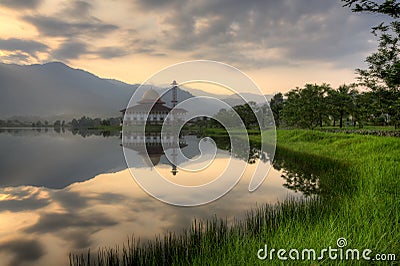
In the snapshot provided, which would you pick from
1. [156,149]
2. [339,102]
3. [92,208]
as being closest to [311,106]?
[339,102]

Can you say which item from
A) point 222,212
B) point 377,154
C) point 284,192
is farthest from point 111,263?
point 377,154

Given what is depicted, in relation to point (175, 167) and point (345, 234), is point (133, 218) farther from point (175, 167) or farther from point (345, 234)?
point (175, 167)

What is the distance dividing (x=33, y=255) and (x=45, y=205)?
17.9 feet

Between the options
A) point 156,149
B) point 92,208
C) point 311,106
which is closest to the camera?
point 92,208

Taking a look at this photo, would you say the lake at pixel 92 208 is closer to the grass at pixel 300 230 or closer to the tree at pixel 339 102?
the grass at pixel 300 230

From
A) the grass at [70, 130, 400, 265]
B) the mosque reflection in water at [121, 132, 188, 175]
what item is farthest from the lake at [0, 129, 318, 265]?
the mosque reflection in water at [121, 132, 188, 175]

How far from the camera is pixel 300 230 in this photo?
19.6 ft

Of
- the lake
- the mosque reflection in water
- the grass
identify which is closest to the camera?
the grass

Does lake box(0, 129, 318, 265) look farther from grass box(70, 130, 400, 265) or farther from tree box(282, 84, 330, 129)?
tree box(282, 84, 330, 129)

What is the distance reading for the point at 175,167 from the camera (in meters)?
21.3

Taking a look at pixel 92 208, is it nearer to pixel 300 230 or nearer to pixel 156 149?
pixel 300 230

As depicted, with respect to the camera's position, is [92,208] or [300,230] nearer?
[300,230]

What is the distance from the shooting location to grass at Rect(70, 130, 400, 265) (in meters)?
5.53

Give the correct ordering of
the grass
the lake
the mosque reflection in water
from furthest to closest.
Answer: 1. the mosque reflection in water
2. the lake
3. the grass
